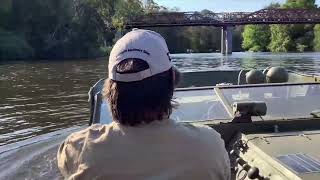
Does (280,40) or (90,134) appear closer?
(90,134)

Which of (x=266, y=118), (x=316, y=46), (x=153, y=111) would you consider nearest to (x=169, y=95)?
(x=153, y=111)

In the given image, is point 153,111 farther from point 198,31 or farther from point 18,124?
point 198,31

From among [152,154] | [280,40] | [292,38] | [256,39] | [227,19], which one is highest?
[152,154]

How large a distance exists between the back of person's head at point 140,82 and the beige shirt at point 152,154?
47 millimetres

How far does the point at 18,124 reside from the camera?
14.9 m

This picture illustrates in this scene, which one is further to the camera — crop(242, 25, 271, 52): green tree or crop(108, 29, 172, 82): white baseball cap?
crop(242, 25, 271, 52): green tree

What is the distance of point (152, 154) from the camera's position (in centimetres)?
211

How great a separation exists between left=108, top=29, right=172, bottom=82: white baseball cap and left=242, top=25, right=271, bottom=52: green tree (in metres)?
103

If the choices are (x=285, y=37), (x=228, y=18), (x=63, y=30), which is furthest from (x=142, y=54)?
(x=285, y=37)

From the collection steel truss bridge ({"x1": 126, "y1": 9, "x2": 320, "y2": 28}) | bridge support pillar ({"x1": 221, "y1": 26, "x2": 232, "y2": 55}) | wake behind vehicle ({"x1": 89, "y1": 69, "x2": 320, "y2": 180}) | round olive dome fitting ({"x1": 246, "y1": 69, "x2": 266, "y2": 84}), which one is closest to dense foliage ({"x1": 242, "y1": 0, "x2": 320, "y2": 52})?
steel truss bridge ({"x1": 126, "y1": 9, "x2": 320, "y2": 28})

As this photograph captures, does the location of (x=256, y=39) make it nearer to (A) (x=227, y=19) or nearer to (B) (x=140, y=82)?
(A) (x=227, y=19)

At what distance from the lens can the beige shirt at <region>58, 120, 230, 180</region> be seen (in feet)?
6.91

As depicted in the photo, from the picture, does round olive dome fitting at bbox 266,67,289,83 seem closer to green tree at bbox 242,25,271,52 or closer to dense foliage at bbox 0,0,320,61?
dense foliage at bbox 0,0,320,61

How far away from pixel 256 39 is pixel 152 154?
106981 mm
